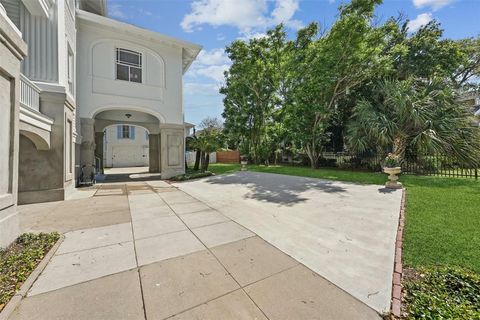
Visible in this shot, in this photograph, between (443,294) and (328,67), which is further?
(328,67)

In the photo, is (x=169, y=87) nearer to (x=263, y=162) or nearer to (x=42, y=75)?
(x=42, y=75)

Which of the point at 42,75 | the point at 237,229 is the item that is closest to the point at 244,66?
the point at 42,75

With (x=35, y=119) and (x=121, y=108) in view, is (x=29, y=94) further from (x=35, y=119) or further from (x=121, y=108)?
(x=121, y=108)

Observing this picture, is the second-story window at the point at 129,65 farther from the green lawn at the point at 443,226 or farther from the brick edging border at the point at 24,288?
the green lawn at the point at 443,226

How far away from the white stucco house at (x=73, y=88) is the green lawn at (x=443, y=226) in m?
6.68

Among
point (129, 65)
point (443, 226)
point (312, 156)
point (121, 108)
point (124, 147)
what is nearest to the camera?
point (443, 226)

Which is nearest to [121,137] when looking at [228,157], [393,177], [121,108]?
[228,157]

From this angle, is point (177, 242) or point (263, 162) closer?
point (177, 242)

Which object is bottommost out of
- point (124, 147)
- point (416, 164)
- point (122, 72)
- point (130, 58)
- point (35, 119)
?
point (416, 164)

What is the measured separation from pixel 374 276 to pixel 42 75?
31.6 feet

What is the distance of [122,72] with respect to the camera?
10.7 metres

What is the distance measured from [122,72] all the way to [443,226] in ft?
44.0

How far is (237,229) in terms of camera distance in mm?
4113

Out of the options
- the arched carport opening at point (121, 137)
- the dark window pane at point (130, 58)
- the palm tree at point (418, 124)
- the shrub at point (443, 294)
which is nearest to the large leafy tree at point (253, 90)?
the arched carport opening at point (121, 137)
